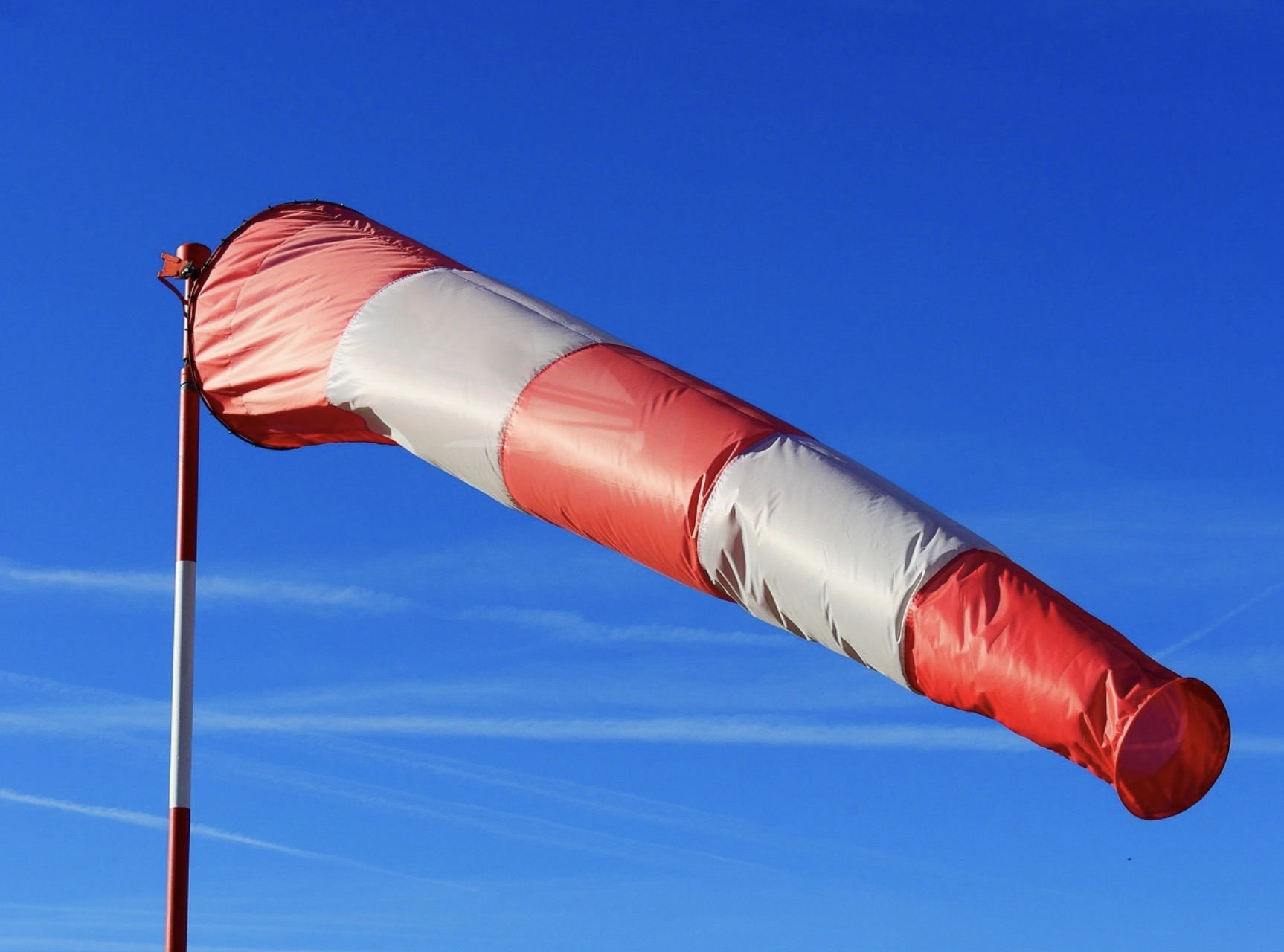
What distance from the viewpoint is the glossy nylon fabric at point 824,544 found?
823 cm

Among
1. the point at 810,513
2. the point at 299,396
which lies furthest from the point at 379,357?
the point at 810,513

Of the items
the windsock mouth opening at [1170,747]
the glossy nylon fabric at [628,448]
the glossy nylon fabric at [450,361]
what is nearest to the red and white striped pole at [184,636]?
the glossy nylon fabric at [450,361]

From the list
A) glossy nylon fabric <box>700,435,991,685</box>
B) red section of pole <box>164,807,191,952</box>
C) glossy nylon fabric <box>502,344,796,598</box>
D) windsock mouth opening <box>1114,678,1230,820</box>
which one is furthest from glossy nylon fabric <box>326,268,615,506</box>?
windsock mouth opening <box>1114,678,1230,820</box>

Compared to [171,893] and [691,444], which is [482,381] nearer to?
[691,444]

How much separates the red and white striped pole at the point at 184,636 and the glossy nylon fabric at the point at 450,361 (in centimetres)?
131

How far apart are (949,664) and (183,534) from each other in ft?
19.4

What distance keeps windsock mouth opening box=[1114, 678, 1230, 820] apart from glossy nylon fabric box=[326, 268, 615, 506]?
173 inches

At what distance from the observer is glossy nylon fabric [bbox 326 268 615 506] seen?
34.1ft

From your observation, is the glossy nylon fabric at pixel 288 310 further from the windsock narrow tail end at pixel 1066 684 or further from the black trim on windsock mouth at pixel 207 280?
the windsock narrow tail end at pixel 1066 684

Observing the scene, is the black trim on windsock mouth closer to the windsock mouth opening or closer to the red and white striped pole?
the red and white striped pole

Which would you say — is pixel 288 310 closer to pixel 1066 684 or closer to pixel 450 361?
pixel 450 361

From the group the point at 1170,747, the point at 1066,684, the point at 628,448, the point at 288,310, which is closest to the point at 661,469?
the point at 628,448

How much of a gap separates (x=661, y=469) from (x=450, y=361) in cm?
213

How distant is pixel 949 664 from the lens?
7941mm
